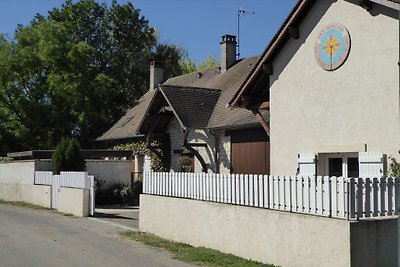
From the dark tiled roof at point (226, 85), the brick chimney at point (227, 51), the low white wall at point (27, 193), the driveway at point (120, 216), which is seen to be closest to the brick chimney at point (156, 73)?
the dark tiled roof at point (226, 85)

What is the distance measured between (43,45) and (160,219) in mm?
26357

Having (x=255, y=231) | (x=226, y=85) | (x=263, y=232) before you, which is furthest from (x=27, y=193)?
(x=263, y=232)

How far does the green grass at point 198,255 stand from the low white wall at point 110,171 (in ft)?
36.2

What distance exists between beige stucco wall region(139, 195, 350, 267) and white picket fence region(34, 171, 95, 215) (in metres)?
5.83

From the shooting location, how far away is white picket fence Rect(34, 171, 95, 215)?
62.1ft

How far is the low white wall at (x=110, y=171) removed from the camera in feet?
76.2

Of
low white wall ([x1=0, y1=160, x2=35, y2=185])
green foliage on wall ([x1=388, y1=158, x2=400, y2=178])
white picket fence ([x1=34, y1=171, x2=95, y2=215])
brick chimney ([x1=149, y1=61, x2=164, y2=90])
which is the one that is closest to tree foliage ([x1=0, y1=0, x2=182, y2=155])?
brick chimney ([x1=149, y1=61, x2=164, y2=90])

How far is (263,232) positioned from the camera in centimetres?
941

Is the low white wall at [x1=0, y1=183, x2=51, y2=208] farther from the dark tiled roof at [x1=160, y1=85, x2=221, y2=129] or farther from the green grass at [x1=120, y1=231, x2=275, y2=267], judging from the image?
the green grass at [x1=120, y1=231, x2=275, y2=267]

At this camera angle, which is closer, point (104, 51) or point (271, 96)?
point (271, 96)

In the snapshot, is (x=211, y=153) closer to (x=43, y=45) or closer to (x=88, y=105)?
(x=88, y=105)

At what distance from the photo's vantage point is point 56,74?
36.0 m

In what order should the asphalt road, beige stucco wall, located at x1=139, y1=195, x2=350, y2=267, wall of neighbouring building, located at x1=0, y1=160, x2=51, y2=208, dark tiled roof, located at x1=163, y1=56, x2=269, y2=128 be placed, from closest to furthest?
beige stucco wall, located at x1=139, y1=195, x2=350, y2=267 → the asphalt road → dark tiled roof, located at x1=163, y1=56, x2=269, y2=128 → wall of neighbouring building, located at x1=0, y1=160, x2=51, y2=208

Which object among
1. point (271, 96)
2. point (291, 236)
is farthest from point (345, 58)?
point (291, 236)
